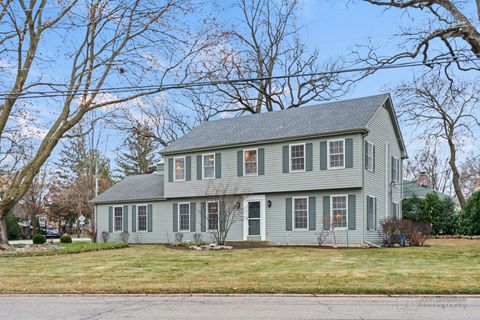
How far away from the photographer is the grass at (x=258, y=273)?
11.0 metres

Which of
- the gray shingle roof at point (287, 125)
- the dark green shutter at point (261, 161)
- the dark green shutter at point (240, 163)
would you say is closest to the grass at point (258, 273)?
the dark green shutter at point (261, 161)

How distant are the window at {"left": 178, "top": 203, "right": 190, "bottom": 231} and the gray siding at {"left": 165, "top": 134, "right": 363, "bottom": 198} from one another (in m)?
0.68

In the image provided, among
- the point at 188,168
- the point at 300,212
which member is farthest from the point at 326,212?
the point at 188,168

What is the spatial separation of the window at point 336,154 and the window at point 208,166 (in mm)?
6836

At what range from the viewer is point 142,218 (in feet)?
101

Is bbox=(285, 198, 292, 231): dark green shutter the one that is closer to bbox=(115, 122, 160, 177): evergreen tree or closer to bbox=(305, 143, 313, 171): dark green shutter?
bbox=(305, 143, 313, 171): dark green shutter

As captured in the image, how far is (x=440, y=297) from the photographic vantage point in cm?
988

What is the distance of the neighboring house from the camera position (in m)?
23.3

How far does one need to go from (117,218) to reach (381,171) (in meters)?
16.1

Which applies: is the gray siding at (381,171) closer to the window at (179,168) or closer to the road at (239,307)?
the window at (179,168)

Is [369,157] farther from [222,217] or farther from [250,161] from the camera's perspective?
[222,217]

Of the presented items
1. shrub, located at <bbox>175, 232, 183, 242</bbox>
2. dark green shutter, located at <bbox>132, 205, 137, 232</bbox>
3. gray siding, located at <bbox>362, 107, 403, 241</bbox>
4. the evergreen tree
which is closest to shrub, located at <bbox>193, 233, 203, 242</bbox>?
shrub, located at <bbox>175, 232, 183, 242</bbox>

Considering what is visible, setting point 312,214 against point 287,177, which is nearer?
point 312,214

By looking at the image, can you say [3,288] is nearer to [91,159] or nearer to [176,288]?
[176,288]
